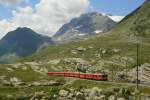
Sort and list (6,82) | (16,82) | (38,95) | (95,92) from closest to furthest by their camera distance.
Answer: (95,92) → (38,95) → (6,82) → (16,82)

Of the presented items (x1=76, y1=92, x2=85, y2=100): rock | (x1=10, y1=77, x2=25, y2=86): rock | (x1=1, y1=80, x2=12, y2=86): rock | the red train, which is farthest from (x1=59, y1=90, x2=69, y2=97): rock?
(x1=1, y1=80, x2=12, y2=86): rock

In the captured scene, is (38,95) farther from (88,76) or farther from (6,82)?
(6,82)

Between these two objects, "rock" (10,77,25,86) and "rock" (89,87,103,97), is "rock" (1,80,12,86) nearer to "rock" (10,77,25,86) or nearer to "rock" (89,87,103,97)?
"rock" (10,77,25,86)

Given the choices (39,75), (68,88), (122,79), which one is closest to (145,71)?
(122,79)

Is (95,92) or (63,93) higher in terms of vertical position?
(95,92)

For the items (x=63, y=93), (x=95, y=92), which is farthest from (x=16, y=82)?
(x=95, y=92)

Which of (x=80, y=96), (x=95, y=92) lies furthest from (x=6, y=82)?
(x=95, y=92)

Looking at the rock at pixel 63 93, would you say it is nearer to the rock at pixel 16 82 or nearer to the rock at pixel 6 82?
the rock at pixel 16 82

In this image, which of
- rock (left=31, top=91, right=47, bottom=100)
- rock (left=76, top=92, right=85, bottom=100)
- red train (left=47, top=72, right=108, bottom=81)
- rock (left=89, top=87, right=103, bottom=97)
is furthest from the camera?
red train (left=47, top=72, right=108, bottom=81)

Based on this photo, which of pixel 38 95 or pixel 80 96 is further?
pixel 38 95

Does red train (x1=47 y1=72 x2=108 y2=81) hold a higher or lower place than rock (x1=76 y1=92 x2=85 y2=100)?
higher

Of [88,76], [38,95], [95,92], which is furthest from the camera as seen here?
[88,76]

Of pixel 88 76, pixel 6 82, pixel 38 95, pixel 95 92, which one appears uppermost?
pixel 88 76

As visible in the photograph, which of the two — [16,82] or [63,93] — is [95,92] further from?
[16,82]
